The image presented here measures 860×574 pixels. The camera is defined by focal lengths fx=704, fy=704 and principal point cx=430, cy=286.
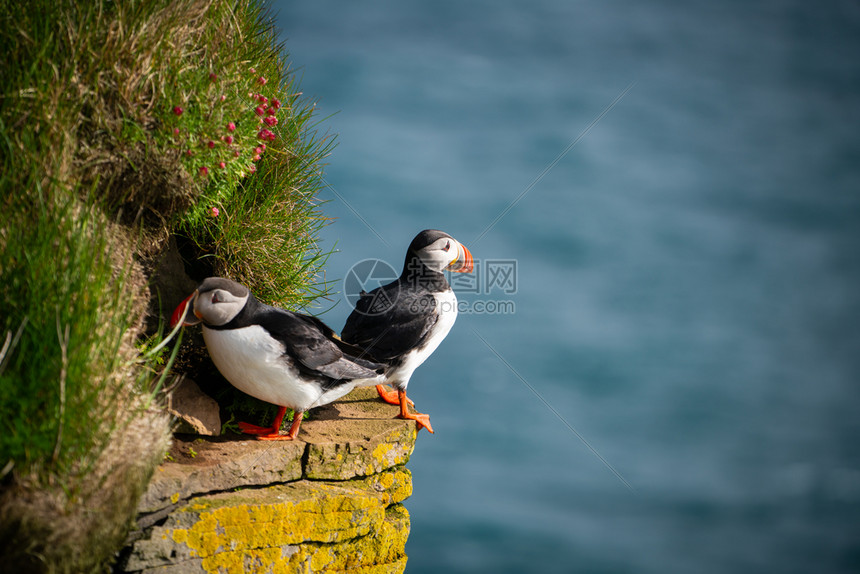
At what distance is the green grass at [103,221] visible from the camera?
3.26 m

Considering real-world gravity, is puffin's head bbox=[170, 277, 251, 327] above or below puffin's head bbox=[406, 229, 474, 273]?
below

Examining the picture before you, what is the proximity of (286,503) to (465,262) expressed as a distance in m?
2.21

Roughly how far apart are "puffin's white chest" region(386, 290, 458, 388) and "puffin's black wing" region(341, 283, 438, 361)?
0.05 meters

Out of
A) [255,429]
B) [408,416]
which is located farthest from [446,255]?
[255,429]

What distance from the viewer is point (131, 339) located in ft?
13.1

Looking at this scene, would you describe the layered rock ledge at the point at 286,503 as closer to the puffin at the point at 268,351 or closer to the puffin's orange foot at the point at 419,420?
the puffin's orange foot at the point at 419,420

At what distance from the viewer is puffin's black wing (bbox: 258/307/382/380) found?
14.8 ft

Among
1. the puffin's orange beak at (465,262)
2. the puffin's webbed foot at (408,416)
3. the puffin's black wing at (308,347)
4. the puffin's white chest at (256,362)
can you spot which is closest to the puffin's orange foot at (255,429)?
the puffin's white chest at (256,362)

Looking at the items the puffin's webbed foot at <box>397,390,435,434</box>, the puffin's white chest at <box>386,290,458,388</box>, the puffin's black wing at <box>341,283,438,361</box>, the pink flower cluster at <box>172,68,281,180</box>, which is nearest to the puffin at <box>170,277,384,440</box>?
the puffin's black wing at <box>341,283,438,361</box>

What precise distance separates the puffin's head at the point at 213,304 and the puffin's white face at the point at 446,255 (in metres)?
1.50

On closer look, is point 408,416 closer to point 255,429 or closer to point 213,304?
point 255,429

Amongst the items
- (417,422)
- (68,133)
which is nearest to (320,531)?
(417,422)

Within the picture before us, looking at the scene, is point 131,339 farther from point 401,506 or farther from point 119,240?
point 401,506

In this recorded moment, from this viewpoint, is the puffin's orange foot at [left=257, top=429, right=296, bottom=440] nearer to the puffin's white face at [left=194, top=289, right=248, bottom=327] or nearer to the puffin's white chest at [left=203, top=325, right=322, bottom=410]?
the puffin's white chest at [left=203, top=325, right=322, bottom=410]
